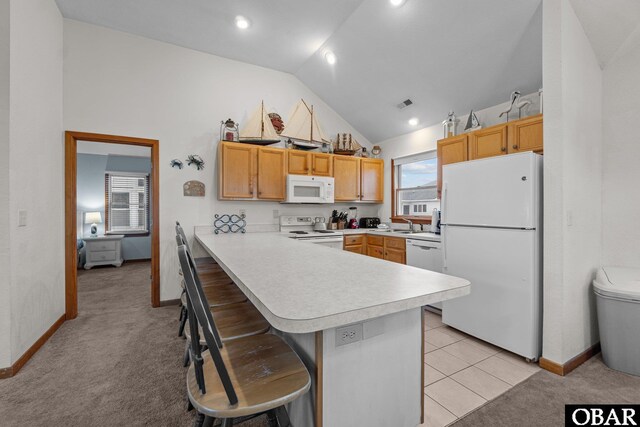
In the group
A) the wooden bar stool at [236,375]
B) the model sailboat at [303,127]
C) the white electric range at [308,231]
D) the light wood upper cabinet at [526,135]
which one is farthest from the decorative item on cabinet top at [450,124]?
the wooden bar stool at [236,375]

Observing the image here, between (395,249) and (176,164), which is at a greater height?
(176,164)

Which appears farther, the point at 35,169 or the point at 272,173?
the point at 272,173

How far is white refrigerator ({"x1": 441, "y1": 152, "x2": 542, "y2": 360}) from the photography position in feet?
7.14

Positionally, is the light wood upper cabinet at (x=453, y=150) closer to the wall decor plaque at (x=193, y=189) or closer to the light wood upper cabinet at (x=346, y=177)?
the light wood upper cabinet at (x=346, y=177)

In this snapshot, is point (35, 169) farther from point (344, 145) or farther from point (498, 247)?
point (498, 247)

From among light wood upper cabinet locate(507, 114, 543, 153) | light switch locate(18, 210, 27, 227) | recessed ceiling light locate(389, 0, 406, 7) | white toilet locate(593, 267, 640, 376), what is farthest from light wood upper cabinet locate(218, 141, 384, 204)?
white toilet locate(593, 267, 640, 376)

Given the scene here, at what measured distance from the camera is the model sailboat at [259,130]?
3.77m

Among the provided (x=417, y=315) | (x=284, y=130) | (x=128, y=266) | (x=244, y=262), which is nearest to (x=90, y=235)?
(x=128, y=266)

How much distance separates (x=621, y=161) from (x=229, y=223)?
4.17 metres

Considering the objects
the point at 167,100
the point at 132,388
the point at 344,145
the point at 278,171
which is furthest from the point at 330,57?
the point at 132,388

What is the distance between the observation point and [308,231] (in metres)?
4.40

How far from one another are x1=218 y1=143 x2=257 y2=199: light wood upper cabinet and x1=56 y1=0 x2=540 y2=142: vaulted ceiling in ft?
4.41

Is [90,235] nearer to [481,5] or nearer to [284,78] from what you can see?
[284,78]

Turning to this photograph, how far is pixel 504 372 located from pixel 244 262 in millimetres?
2058
